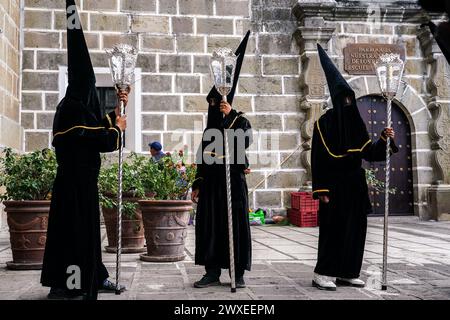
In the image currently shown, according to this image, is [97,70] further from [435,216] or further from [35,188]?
[435,216]

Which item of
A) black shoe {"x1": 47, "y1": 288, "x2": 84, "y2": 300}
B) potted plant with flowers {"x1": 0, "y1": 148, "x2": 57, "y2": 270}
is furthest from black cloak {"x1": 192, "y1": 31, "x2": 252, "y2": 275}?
potted plant with flowers {"x1": 0, "y1": 148, "x2": 57, "y2": 270}

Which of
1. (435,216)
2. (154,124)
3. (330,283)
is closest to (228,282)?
(330,283)

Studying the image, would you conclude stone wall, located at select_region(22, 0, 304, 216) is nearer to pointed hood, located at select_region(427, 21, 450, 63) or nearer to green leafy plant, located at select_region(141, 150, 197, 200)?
green leafy plant, located at select_region(141, 150, 197, 200)

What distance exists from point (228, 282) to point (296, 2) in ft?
25.6

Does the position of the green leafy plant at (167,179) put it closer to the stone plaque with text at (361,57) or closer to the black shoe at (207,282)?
the black shoe at (207,282)

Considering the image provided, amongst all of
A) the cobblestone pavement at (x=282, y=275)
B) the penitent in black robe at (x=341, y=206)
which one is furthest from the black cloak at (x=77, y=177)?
the penitent in black robe at (x=341, y=206)

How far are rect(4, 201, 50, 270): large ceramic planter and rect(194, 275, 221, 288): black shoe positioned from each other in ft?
6.45

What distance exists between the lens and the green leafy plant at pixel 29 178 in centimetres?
569

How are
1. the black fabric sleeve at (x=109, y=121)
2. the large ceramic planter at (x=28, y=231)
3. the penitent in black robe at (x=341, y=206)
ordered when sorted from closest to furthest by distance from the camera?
the black fabric sleeve at (x=109, y=121), the penitent in black robe at (x=341, y=206), the large ceramic planter at (x=28, y=231)

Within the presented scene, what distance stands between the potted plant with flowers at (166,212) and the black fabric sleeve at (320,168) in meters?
1.64

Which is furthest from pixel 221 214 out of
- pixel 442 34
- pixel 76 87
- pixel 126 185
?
pixel 442 34

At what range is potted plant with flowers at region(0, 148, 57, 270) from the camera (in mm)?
5605

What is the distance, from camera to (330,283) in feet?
15.3

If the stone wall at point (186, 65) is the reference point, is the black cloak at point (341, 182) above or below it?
below
